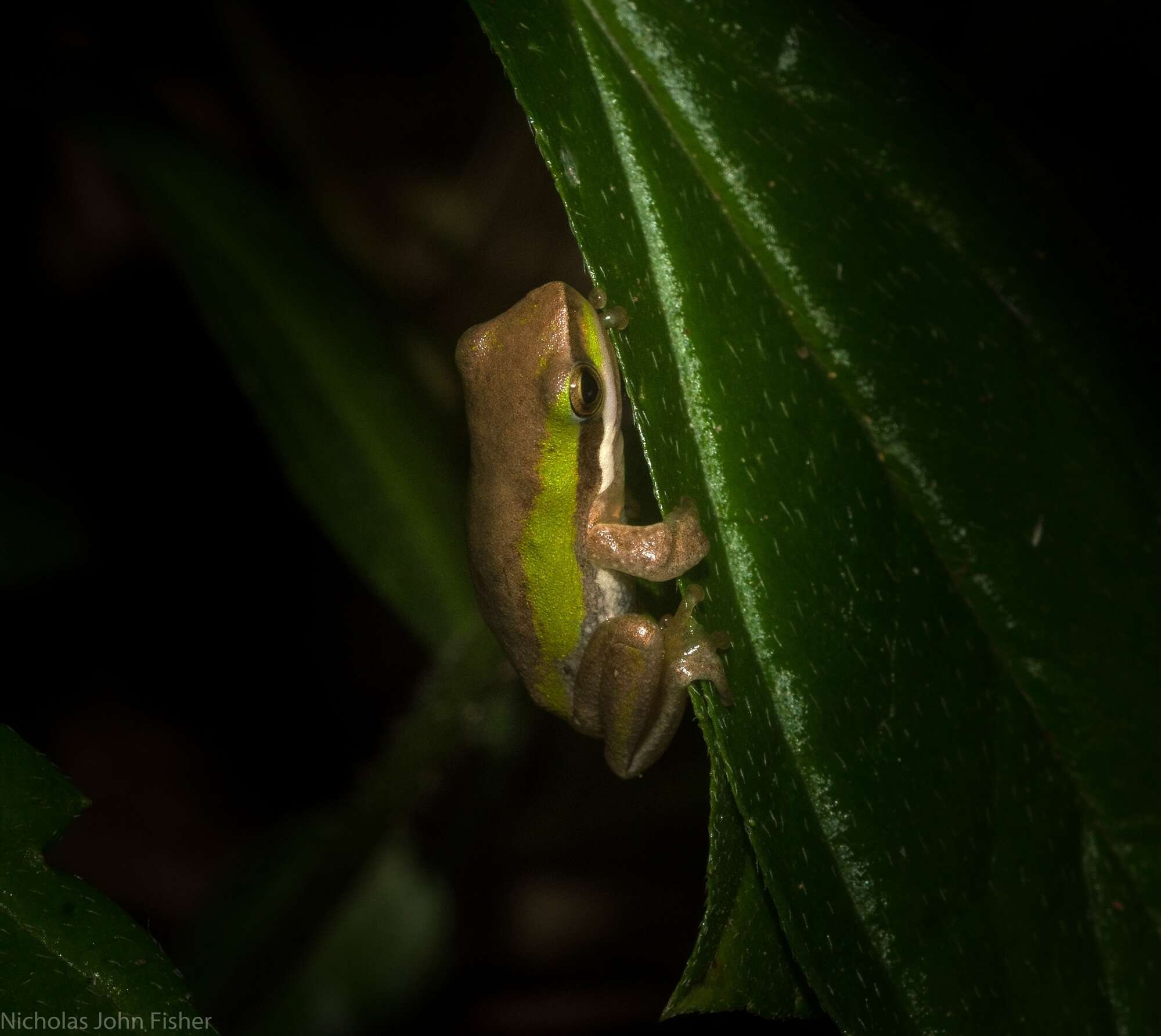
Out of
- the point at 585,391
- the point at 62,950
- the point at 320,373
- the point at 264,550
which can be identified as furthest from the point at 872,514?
the point at 264,550

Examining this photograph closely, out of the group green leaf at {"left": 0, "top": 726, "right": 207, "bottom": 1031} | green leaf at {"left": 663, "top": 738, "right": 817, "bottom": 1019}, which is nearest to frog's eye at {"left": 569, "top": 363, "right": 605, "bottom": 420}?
green leaf at {"left": 663, "top": 738, "right": 817, "bottom": 1019}

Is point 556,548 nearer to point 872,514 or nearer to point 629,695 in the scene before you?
point 629,695

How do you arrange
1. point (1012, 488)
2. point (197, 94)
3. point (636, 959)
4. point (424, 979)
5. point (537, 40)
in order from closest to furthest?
point (537, 40), point (1012, 488), point (424, 979), point (636, 959), point (197, 94)

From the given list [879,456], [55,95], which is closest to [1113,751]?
[879,456]

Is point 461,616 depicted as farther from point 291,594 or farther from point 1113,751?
point 1113,751

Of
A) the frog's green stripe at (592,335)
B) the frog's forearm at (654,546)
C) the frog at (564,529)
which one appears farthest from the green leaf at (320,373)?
the frog's green stripe at (592,335)

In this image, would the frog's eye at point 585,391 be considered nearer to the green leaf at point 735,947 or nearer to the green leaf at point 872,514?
the green leaf at point 872,514
